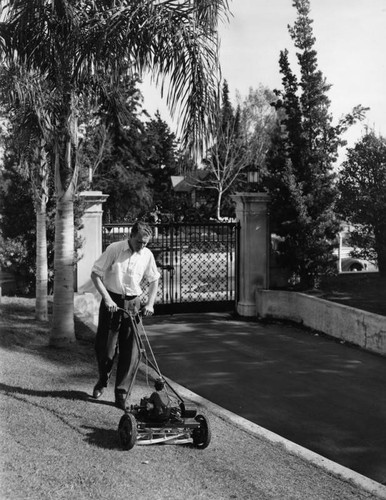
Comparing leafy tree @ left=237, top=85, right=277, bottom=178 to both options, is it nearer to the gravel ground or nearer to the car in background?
the car in background

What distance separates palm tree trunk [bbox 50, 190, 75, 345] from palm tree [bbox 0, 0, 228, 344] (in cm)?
1

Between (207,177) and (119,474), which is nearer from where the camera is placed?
(119,474)

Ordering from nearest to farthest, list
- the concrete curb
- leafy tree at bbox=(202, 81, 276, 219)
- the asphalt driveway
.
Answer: the concrete curb < the asphalt driveway < leafy tree at bbox=(202, 81, 276, 219)

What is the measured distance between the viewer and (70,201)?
27.3 feet

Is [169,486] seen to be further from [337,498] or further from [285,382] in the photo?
[285,382]

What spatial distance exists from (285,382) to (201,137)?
3.34 metres

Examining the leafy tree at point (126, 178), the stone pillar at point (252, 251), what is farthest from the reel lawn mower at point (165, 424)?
the leafy tree at point (126, 178)

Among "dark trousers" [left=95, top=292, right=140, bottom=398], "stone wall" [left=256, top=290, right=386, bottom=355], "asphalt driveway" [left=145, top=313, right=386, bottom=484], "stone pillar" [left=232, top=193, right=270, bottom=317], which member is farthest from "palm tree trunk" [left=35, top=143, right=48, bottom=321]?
"stone wall" [left=256, top=290, right=386, bottom=355]

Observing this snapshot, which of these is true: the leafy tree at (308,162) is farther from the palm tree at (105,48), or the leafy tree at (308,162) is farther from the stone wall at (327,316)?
the palm tree at (105,48)

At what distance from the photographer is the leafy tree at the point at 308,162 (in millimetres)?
12523

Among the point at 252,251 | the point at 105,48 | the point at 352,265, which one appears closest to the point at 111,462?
the point at 105,48

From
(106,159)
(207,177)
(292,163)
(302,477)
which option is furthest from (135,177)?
(302,477)

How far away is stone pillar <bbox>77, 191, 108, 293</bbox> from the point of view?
1201 centimetres

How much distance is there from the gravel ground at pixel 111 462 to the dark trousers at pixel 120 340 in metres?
0.35
